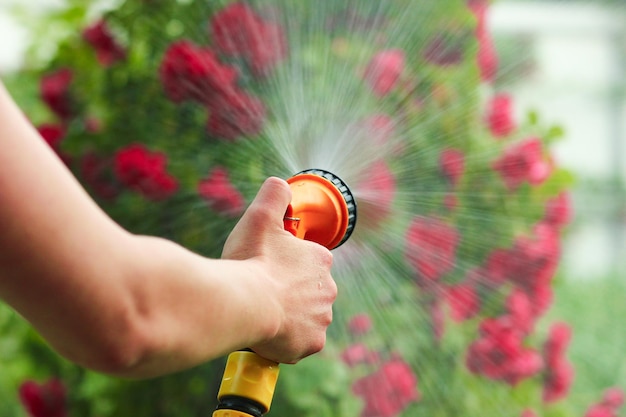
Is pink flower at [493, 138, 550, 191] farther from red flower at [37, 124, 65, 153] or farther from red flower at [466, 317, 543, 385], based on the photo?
red flower at [37, 124, 65, 153]

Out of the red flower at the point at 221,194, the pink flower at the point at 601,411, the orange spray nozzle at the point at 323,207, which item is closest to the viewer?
the orange spray nozzle at the point at 323,207

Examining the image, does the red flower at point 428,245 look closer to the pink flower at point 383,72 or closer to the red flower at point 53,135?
the pink flower at point 383,72

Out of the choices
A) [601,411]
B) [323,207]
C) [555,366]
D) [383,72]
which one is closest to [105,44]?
[383,72]

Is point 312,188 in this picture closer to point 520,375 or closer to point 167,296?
point 167,296

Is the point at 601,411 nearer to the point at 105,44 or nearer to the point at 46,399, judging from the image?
the point at 46,399

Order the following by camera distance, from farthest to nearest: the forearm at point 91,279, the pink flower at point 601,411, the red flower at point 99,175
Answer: the pink flower at point 601,411
the red flower at point 99,175
the forearm at point 91,279

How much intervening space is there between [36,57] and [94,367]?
116cm

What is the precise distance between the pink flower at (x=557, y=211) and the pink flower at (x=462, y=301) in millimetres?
171

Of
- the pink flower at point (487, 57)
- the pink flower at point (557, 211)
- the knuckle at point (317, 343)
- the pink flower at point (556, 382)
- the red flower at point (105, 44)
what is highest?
the red flower at point (105, 44)

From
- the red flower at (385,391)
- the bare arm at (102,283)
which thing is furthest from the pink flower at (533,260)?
the bare arm at (102,283)

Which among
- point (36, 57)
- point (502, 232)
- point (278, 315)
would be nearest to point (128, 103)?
point (36, 57)

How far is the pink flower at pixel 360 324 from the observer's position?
1184 mm

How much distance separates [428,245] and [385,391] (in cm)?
22

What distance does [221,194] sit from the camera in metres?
1.12
